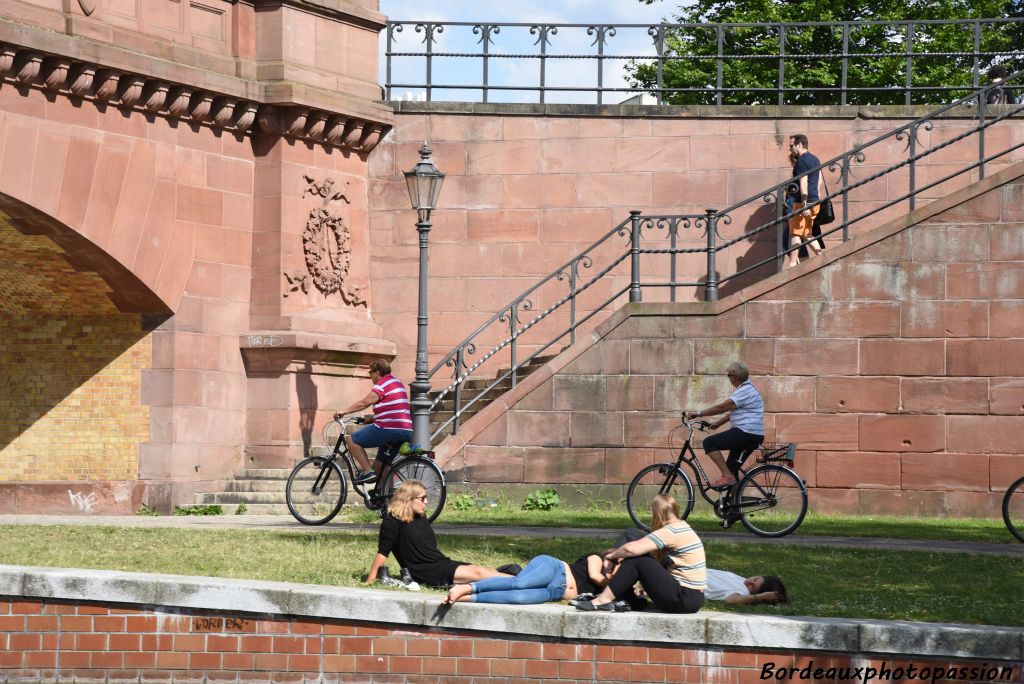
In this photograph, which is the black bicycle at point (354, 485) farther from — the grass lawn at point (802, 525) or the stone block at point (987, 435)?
the stone block at point (987, 435)

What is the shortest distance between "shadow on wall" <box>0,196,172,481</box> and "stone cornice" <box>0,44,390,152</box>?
1852mm

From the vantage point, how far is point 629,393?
1666 cm

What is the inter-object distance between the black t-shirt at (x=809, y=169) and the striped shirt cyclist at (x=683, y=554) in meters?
9.39

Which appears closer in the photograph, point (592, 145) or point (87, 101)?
point (87, 101)

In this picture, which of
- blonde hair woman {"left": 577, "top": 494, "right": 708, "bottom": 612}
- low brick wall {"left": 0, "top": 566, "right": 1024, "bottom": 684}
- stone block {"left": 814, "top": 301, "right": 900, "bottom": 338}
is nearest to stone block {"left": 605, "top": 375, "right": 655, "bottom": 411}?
stone block {"left": 814, "top": 301, "right": 900, "bottom": 338}

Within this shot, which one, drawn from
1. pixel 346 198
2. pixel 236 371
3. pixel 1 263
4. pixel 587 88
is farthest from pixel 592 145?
pixel 1 263

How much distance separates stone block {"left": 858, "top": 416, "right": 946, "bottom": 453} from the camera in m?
16.3

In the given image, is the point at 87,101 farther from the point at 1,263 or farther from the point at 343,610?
the point at 343,610

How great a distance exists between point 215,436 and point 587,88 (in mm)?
6555

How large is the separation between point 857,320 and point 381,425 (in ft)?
17.3

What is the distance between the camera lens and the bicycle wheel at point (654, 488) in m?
14.5

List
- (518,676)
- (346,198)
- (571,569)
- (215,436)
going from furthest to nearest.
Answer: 1. (346,198)
2. (215,436)
3. (571,569)
4. (518,676)

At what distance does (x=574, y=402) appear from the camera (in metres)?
16.7

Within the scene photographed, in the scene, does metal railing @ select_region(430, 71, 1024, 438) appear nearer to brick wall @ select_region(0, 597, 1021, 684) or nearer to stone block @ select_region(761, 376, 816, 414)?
stone block @ select_region(761, 376, 816, 414)
